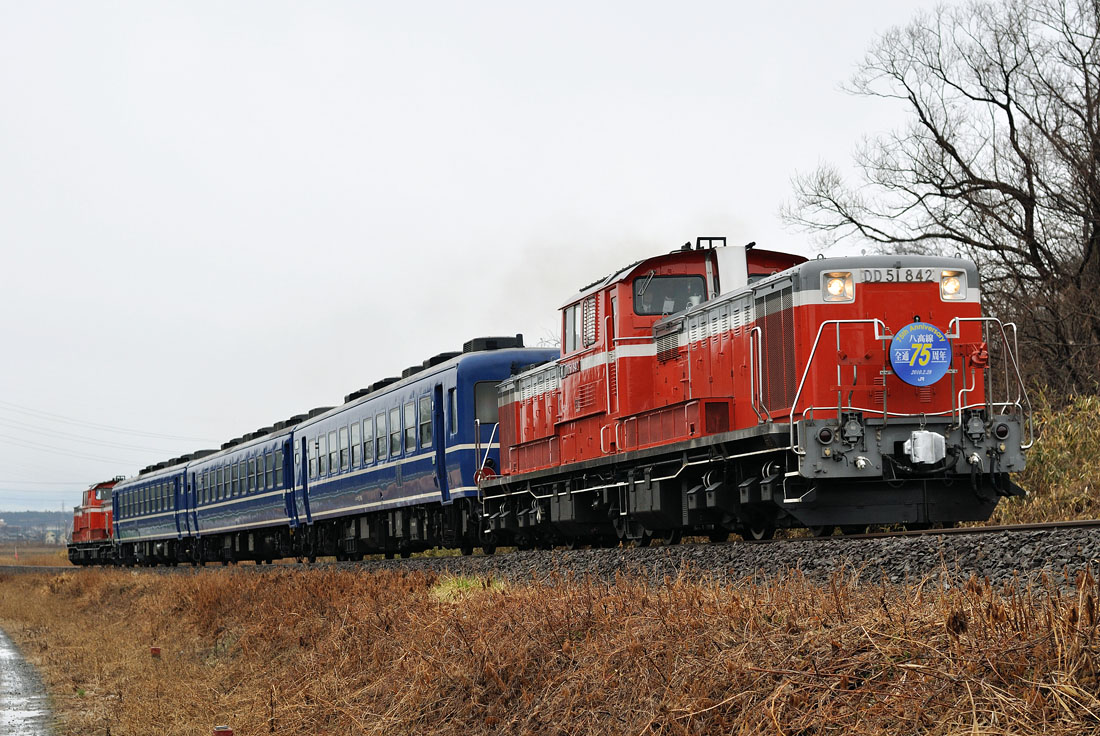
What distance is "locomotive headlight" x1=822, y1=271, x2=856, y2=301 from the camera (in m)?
12.4

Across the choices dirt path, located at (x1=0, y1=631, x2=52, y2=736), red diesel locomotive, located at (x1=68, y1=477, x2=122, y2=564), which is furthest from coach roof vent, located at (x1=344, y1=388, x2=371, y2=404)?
red diesel locomotive, located at (x1=68, y1=477, x2=122, y2=564)

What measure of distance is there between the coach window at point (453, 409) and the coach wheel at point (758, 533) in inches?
326

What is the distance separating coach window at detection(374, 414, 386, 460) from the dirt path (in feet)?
26.6

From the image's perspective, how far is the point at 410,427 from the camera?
23406 mm

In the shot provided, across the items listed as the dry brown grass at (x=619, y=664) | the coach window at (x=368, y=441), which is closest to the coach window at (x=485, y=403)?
the coach window at (x=368, y=441)

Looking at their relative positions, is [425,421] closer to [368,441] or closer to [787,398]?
[368,441]

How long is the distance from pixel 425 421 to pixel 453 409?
144 cm

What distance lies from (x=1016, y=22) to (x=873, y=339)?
725 inches

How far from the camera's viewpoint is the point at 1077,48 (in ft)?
85.9

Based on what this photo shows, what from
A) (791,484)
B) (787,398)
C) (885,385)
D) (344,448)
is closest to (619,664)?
(791,484)

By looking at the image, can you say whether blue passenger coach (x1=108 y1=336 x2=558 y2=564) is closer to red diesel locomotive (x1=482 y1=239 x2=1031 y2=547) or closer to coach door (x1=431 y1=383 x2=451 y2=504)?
coach door (x1=431 y1=383 x2=451 y2=504)

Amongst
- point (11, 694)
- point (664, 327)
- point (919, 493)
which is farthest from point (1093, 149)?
point (11, 694)

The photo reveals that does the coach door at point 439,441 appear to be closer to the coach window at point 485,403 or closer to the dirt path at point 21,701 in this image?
the coach window at point 485,403

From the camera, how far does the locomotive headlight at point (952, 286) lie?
1253cm
